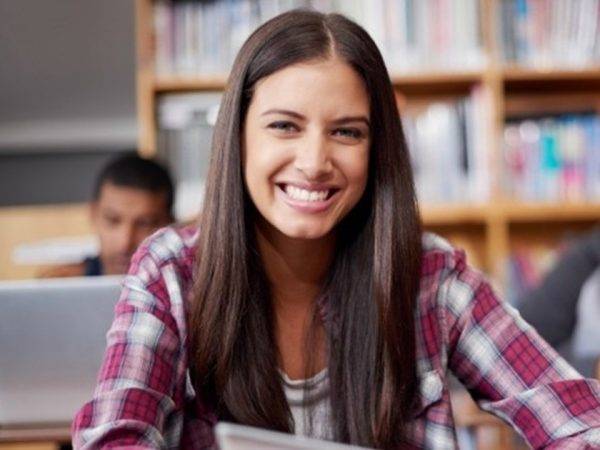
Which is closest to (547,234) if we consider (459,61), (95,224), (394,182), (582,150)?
(582,150)

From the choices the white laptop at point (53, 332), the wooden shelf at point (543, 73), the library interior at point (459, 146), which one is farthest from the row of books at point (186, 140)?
the white laptop at point (53, 332)

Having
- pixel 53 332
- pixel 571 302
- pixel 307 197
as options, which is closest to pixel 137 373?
pixel 307 197

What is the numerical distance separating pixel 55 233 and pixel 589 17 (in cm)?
171

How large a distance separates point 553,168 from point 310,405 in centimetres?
192

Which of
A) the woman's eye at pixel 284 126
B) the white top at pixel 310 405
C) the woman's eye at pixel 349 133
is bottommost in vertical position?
the white top at pixel 310 405

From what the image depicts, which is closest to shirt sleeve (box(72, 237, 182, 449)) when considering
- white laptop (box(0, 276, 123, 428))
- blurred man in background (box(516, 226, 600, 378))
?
white laptop (box(0, 276, 123, 428))

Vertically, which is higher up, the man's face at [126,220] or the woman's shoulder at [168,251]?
the woman's shoulder at [168,251]

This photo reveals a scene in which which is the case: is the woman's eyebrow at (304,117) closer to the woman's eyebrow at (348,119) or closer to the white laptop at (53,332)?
the woman's eyebrow at (348,119)

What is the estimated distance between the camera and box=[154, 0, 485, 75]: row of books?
9.76 feet

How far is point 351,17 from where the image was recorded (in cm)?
298

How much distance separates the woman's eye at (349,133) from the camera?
4.18 ft

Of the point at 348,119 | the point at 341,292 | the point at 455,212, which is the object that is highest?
the point at 348,119

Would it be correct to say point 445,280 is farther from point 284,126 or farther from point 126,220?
point 126,220

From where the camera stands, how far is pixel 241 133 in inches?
51.1
